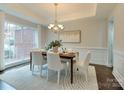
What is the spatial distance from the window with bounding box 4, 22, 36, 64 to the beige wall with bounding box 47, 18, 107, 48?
8.17 ft

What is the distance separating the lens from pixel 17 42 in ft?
17.8

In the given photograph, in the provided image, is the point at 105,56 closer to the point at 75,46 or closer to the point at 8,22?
the point at 75,46

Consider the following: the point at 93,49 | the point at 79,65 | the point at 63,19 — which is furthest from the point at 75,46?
the point at 79,65

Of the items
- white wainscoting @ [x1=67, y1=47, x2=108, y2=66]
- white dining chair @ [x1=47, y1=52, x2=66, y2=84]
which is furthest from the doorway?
white dining chair @ [x1=47, y1=52, x2=66, y2=84]

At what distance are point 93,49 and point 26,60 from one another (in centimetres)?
377

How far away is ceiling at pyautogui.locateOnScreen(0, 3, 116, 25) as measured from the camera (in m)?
3.92

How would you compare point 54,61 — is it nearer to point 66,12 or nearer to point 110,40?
point 66,12

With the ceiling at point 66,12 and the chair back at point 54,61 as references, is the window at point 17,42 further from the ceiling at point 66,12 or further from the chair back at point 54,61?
the chair back at point 54,61

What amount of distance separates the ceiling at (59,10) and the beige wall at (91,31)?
511 millimetres

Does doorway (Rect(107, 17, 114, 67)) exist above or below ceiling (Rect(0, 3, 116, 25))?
below

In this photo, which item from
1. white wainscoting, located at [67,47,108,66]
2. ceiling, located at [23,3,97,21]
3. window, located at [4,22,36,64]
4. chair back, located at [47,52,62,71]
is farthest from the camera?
white wainscoting, located at [67,47,108,66]

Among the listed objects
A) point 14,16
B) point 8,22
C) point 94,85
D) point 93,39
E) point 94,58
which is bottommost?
point 94,85

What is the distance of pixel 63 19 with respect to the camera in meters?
5.88

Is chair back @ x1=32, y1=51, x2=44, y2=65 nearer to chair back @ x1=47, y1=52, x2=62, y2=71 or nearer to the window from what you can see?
chair back @ x1=47, y1=52, x2=62, y2=71
